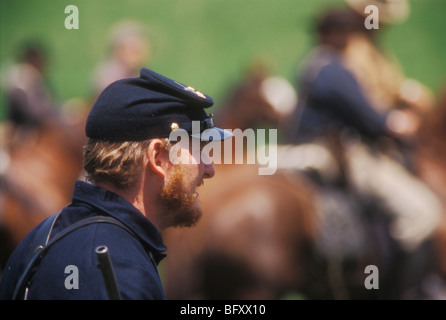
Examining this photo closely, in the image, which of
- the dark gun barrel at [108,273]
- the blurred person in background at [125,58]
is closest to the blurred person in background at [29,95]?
the blurred person in background at [125,58]

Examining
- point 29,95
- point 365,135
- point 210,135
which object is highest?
point 29,95

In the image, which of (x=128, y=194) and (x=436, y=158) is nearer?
(x=128, y=194)

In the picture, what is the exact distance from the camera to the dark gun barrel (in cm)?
147

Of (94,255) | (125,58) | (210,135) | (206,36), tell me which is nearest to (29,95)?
(125,58)

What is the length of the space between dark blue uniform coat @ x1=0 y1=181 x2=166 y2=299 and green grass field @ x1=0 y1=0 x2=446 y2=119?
34.5 ft

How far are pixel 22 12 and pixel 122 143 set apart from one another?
11792 millimetres

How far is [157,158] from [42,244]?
40 centimetres

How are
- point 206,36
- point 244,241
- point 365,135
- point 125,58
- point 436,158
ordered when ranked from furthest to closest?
point 206,36, point 125,58, point 436,158, point 365,135, point 244,241

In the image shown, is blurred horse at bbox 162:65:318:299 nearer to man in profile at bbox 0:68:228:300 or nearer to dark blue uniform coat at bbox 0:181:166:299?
man in profile at bbox 0:68:228:300

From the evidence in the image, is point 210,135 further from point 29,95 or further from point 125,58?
point 29,95

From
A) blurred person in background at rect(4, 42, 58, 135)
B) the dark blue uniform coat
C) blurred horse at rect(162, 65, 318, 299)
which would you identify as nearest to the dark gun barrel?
the dark blue uniform coat

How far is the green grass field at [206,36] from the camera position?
12391mm

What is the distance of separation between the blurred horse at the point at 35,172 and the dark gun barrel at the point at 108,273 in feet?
12.2

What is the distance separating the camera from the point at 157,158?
178 centimetres
